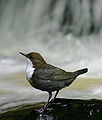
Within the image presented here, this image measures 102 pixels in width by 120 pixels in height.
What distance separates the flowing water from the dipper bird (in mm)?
4243

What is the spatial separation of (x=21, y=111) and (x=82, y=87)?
258cm

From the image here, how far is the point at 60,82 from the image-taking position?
378cm

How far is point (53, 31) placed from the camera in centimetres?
948

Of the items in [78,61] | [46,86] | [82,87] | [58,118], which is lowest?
[58,118]

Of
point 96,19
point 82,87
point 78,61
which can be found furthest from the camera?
point 96,19

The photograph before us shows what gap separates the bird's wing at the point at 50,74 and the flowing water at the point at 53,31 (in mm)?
4253

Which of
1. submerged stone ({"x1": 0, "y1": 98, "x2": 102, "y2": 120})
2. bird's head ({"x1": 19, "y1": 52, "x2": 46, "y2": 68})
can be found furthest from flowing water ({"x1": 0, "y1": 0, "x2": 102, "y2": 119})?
bird's head ({"x1": 19, "y1": 52, "x2": 46, "y2": 68})

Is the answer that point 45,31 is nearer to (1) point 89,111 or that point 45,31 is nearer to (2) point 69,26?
(2) point 69,26

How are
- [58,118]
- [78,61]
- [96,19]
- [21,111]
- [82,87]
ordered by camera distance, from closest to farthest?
[58,118] → [21,111] → [82,87] → [78,61] → [96,19]

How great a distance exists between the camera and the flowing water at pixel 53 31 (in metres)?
8.59

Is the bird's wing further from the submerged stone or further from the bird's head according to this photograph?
the submerged stone

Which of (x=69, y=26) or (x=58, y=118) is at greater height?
(x=69, y=26)

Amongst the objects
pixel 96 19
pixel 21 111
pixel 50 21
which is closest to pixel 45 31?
pixel 50 21

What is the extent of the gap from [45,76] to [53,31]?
5749 millimetres
